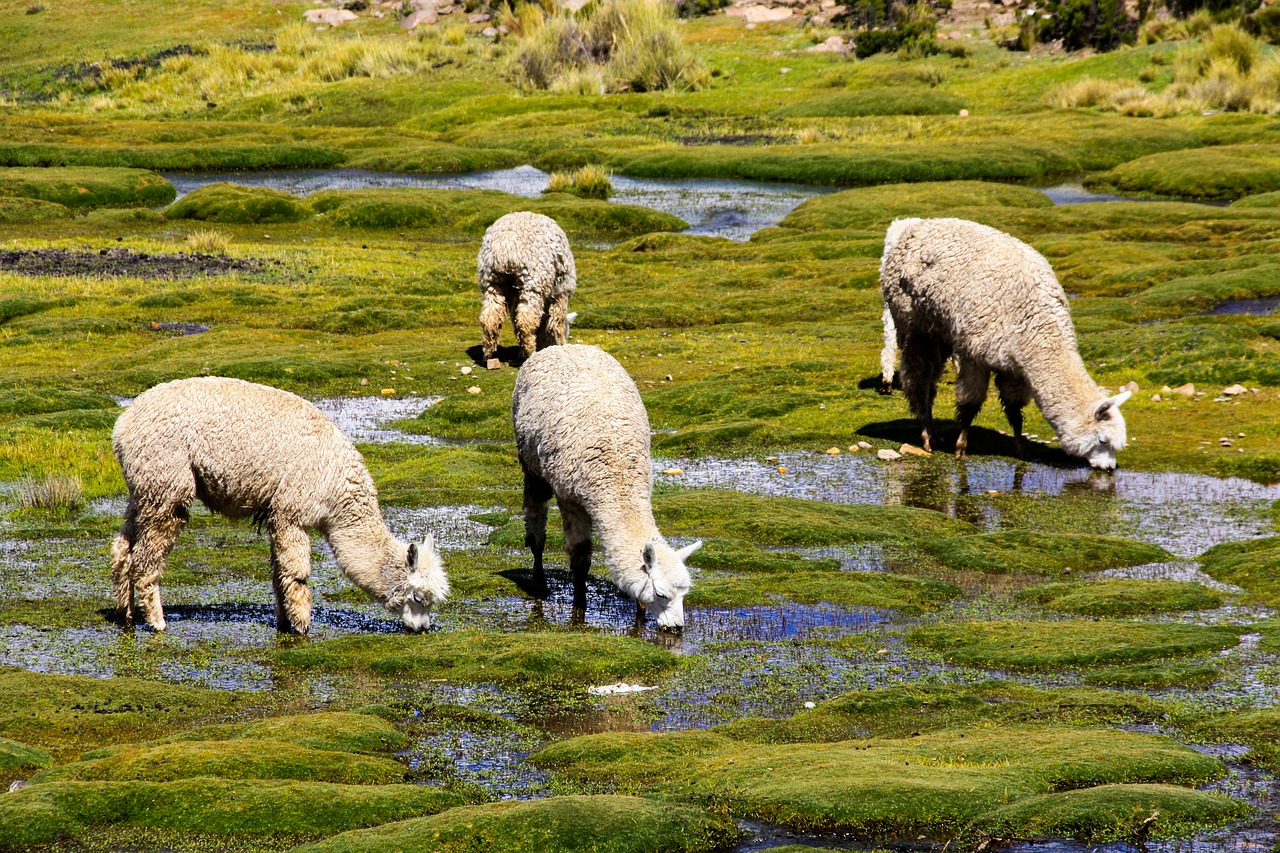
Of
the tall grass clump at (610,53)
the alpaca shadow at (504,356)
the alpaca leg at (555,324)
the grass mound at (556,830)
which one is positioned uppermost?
the tall grass clump at (610,53)

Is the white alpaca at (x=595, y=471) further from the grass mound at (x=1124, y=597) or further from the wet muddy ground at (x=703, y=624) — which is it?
the grass mound at (x=1124, y=597)

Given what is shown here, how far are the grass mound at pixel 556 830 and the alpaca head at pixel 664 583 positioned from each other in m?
4.10

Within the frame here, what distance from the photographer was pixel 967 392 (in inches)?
836

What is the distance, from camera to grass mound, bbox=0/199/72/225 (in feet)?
160

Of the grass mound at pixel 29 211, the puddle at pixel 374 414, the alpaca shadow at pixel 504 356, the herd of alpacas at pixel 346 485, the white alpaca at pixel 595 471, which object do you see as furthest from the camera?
the grass mound at pixel 29 211

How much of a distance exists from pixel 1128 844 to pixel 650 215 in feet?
134

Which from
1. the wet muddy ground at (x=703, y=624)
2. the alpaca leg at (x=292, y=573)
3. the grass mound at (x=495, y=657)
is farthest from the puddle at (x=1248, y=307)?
the alpaca leg at (x=292, y=573)

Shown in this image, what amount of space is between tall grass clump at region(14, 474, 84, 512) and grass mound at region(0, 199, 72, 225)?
110ft

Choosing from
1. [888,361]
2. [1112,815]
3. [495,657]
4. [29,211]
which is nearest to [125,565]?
[495,657]

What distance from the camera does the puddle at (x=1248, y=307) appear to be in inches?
1206

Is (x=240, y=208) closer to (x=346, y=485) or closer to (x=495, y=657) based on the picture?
(x=346, y=485)

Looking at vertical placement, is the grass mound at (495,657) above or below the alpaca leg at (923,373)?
below

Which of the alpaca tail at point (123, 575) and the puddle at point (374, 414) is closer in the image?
the alpaca tail at point (123, 575)

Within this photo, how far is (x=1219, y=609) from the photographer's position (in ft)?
→ 47.3
